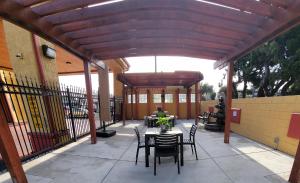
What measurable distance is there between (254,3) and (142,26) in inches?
81.7

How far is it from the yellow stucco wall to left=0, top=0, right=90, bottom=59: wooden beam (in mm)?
5893

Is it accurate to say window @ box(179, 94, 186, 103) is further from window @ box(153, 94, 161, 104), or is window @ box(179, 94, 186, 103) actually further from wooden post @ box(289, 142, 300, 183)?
wooden post @ box(289, 142, 300, 183)

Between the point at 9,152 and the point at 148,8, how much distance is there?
3140 mm

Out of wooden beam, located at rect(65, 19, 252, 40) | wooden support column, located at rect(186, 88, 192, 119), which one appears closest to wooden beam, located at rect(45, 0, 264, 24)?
wooden beam, located at rect(65, 19, 252, 40)

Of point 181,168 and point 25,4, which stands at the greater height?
point 25,4

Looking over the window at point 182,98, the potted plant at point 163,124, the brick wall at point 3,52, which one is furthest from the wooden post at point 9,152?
the window at point 182,98

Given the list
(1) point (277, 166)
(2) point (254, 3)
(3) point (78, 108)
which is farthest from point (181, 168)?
(3) point (78, 108)

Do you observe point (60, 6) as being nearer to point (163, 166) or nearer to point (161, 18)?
point (161, 18)

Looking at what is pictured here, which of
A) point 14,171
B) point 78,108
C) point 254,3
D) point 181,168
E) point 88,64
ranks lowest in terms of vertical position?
point 181,168

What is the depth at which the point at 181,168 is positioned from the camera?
13.3ft

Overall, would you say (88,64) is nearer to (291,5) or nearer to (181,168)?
(181,168)

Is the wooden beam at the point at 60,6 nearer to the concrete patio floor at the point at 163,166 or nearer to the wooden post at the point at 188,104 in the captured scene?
the concrete patio floor at the point at 163,166

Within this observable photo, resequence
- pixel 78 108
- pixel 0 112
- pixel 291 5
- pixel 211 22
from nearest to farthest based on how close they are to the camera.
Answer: pixel 0 112
pixel 291 5
pixel 211 22
pixel 78 108

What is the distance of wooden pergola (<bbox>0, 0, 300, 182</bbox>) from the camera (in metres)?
3.09
